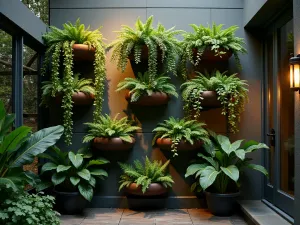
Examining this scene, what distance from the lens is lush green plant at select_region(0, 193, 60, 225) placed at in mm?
3305

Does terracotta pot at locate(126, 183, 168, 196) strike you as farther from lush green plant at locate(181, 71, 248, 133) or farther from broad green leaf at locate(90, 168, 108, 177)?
lush green plant at locate(181, 71, 248, 133)

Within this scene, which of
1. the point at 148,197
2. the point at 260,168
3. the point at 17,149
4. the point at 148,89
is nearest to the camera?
the point at 17,149

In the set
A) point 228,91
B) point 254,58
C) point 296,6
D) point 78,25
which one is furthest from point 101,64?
point 296,6

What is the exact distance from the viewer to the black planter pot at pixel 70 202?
188 inches

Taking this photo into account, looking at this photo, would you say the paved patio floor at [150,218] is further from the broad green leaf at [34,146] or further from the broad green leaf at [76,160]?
the broad green leaf at [34,146]

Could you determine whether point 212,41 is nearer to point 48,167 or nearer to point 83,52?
point 83,52

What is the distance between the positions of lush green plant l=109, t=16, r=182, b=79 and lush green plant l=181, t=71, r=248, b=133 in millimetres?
355

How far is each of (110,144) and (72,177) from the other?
2.03 ft

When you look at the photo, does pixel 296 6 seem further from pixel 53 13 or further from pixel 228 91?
pixel 53 13

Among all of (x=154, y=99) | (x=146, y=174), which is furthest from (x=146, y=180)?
(x=154, y=99)

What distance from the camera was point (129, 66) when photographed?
5383 mm

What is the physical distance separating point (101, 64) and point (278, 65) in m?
2.19

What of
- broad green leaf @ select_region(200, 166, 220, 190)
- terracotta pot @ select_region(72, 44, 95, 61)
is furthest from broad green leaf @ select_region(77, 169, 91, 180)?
terracotta pot @ select_region(72, 44, 95, 61)

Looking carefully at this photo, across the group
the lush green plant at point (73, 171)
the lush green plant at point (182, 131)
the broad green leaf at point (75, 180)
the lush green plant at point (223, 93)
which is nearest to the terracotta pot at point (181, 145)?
the lush green plant at point (182, 131)
